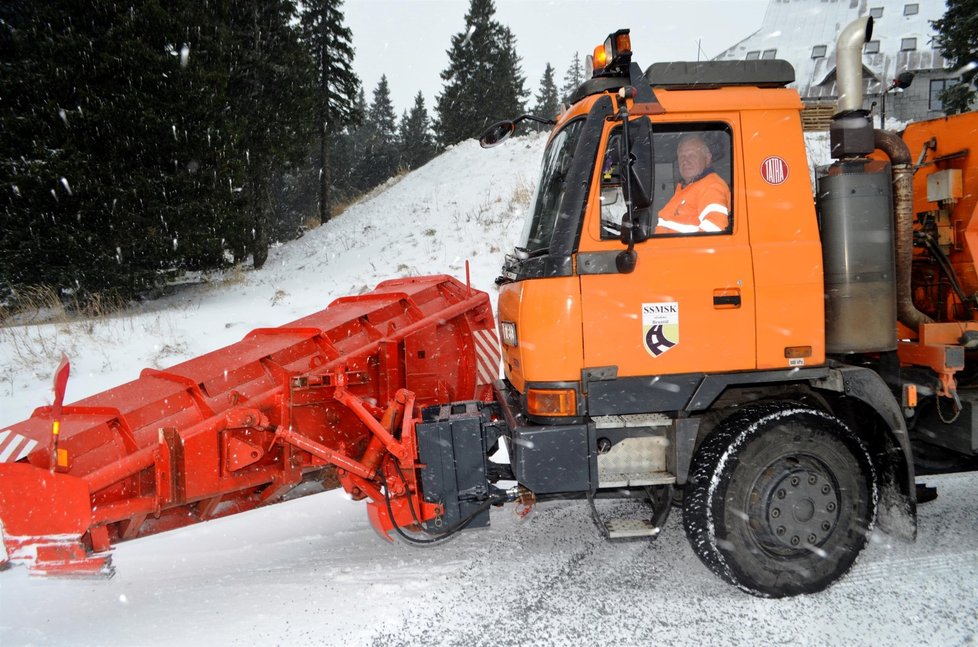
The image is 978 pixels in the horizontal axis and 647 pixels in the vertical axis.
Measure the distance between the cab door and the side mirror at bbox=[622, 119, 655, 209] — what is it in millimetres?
338

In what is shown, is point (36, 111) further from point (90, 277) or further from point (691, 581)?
point (691, 581)

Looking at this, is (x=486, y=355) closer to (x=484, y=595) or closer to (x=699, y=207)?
(x=484, y=595)

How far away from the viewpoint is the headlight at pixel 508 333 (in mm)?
3531

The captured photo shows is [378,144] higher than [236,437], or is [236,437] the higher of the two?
[378,144]

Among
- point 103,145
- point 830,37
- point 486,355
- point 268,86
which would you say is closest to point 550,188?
point 486,355

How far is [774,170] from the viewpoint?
3283mm

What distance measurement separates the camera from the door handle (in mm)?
3209

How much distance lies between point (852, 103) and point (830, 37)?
4029cm

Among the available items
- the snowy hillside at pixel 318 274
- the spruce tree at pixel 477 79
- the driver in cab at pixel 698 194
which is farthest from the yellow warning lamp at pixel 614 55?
the spruce tree at pixel 477 79

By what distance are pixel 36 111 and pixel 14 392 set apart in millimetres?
6790

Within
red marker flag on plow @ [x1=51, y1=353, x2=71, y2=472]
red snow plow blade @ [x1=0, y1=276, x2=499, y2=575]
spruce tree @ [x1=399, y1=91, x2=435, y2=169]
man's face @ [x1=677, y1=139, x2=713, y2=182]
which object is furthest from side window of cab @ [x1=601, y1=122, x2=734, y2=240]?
spruce tree @ [x1=399, y1=91, x2=435, y2=169]

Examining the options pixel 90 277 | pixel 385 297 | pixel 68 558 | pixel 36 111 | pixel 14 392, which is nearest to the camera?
pixel 68 558

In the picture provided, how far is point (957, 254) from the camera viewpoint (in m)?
3.84

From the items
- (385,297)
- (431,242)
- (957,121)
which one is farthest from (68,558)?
(431,242)
